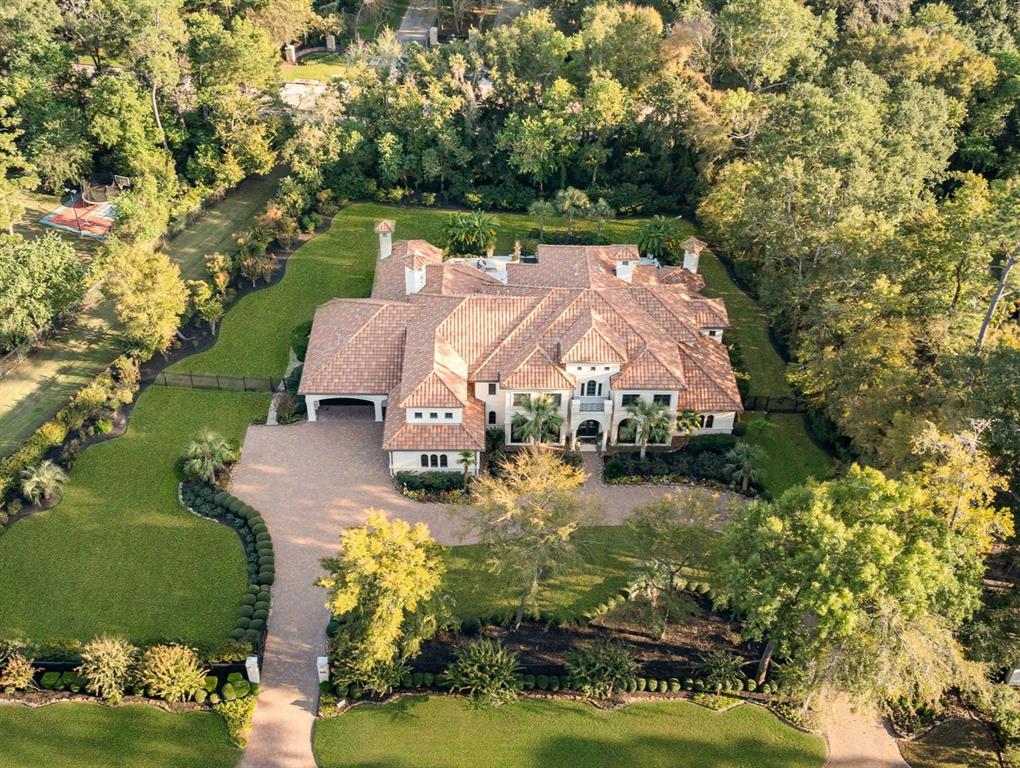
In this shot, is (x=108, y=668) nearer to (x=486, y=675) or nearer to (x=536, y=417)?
(x=486, y=675)

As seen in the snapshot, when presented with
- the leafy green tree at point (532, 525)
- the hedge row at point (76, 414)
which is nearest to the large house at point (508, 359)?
the leafy green tree at point (532, 525)

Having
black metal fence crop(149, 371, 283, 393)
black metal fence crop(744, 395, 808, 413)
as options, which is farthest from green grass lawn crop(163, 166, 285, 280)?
black metal fence crop(744, 395, 808, 413)

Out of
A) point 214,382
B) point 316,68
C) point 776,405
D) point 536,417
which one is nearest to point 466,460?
point 536,417

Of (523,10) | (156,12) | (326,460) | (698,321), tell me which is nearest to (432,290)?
(326,460)

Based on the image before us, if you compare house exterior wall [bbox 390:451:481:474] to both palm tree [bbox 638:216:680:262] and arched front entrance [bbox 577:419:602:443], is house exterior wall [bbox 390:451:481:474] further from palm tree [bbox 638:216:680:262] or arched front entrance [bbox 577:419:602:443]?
palm tree [bbox 638:216:680:262]

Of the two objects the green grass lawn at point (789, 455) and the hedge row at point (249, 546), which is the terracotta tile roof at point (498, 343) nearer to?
the green grass lawn at point (789, 455)

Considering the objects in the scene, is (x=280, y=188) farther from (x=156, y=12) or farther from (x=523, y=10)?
(x=523, y=10)
